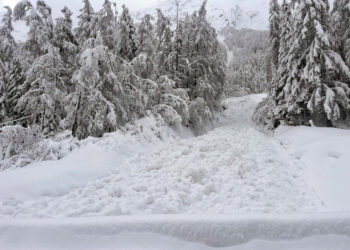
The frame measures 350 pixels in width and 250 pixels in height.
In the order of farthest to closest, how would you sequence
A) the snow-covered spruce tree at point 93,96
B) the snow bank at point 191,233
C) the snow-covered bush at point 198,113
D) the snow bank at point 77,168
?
the snow-covered bush at point 198,113
the snow-covered spruce tree at point 93,96
the snow bank at point 77,168
the snow bank at point 191,233

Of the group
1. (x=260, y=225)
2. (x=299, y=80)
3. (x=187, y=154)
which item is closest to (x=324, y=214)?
(x=260, y=225)

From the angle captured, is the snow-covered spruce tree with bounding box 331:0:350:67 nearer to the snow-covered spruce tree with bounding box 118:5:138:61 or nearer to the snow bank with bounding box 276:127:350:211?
the snow bank with bounding box 276:127:350:211

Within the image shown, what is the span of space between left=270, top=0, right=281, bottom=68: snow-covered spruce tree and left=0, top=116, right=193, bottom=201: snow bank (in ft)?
45.0

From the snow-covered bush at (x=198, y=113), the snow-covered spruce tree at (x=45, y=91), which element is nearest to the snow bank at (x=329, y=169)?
the snow-covered bush at (x=198, y=113)

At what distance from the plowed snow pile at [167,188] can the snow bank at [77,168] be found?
2 centimetres

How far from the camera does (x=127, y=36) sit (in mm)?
14586

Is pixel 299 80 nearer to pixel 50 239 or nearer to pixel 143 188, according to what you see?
pixel 143 188

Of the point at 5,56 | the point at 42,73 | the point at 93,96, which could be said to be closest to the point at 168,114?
the point at 93,96

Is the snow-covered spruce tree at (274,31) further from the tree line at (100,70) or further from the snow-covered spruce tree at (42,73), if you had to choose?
the snow-covered spruce tree at (42,73)

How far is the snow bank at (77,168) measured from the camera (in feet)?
15.9

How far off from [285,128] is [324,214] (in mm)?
11108

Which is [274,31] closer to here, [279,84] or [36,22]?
[279,84]

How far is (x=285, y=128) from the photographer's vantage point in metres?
13.3

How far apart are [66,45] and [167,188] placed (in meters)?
11.2
